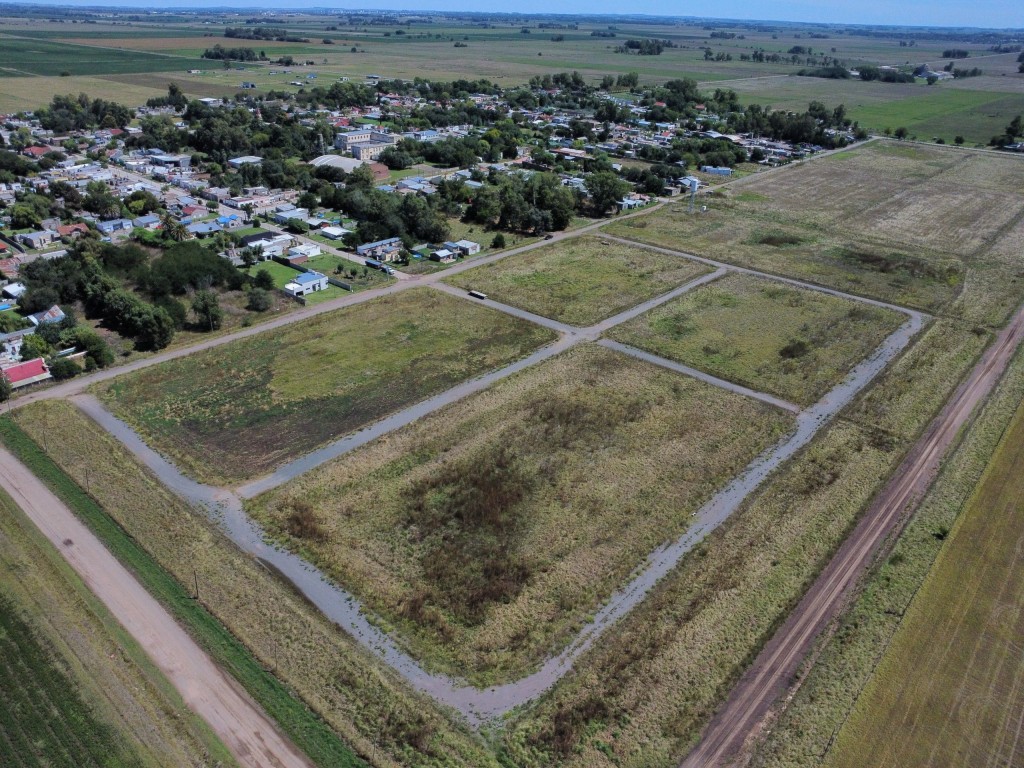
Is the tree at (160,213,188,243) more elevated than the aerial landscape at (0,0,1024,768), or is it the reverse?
the tree at (160,213,188,243)

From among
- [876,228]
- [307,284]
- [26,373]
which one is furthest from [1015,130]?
[26,373]

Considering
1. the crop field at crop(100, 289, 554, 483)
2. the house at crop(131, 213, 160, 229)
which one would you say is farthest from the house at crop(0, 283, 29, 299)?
the crop field at crop(100, 289, 554, 483)

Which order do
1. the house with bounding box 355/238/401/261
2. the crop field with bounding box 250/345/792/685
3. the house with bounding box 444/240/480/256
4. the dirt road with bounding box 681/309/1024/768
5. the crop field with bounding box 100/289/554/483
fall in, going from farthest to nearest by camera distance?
the house with bounding box 444/240/480/256, the house with bounding box 355/238/401/261, the crop field with bounding box 100/289/554/483, the crop field with bounding box 250/345/792/685, the dirt road with bounding box 681/309/1024/768

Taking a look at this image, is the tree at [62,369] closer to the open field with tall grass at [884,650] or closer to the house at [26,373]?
the house at [26,373]

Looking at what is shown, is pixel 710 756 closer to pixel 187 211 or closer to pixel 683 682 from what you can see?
pixel 683 682

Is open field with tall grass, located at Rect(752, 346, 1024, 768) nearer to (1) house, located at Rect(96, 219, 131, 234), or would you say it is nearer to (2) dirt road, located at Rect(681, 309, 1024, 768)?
(2) dirt road, located at Rect(681, 309, 1024, 768)

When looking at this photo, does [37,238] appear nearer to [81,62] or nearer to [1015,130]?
[1015,130]

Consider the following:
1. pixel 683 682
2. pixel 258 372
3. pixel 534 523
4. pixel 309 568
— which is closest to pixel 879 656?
pixel 683 682

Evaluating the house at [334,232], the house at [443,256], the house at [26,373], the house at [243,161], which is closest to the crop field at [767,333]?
the house at [443,256]
